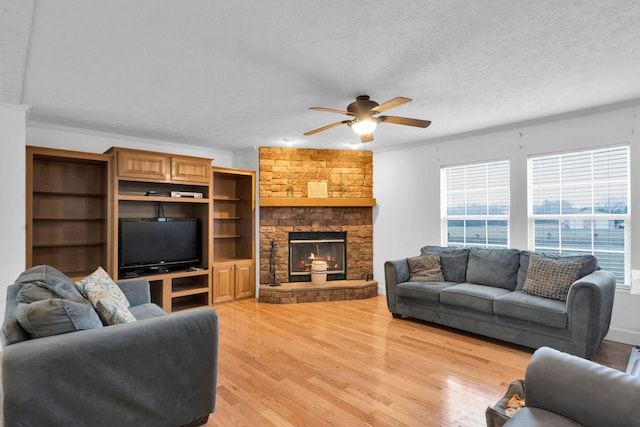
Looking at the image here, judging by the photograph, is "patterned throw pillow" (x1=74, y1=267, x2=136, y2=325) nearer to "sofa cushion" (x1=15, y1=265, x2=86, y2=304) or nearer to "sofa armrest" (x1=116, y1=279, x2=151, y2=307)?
"sofa cushion" (x1=15, y1=265, x2=86, y2=304)

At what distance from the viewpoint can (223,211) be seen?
607 cm

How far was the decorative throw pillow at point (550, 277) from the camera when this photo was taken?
349 centimetres

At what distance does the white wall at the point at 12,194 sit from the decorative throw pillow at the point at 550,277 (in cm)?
529

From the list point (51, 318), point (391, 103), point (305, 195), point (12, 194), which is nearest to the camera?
point (51, 318)

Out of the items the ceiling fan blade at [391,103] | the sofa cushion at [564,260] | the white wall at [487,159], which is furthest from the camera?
the white wall at [487,159]

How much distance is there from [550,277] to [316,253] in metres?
3.44

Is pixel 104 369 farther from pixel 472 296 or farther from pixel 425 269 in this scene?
pixel 425 269

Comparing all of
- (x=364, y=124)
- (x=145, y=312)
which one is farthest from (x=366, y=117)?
(x=145, y=312)

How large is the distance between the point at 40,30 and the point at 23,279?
5.36 ft

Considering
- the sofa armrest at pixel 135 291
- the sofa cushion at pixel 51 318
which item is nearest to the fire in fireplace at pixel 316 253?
the sofa armrest at pixel 135 291

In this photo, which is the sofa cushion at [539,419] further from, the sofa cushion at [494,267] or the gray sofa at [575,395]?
the sofa cushion at [494,267]

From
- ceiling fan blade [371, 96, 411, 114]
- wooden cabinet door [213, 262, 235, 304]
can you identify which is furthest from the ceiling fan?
wooden cabinet door [213, 262, 235, 304]

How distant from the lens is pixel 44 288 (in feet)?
7.23

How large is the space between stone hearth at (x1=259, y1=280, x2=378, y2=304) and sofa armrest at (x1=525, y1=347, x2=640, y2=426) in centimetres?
400
